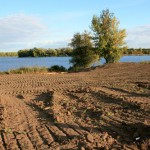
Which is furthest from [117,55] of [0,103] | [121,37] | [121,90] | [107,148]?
[107,148]

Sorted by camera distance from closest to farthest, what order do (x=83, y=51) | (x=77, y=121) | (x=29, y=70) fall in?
(x=77, y=121) < (x=29, y=70) < (x=83, y=51)

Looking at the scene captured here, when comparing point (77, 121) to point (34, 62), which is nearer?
point (77, 121)

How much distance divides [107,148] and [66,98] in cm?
690

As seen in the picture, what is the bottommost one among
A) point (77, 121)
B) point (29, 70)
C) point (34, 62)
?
point (34, 62)

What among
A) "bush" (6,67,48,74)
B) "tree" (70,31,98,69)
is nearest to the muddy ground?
"bush" (6,67,48,74)

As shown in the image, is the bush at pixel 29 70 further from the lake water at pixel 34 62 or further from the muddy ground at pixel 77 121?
the muddy ground at pixel 77 121

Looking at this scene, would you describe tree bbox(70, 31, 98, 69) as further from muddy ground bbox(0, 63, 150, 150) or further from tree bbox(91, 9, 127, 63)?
muddy ground bbox(0, 63, 150, 150)

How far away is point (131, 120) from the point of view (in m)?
9.75

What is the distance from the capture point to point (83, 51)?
38.9 metres

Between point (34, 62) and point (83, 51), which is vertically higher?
point (83, 51)

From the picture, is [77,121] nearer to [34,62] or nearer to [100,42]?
[100,42]

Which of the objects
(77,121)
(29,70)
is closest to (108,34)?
(29,70)

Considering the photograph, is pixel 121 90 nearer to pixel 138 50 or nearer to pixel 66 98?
pixel 66 98

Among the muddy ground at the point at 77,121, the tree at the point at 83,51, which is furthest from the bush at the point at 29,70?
the muddy ground at the point at 77,121
